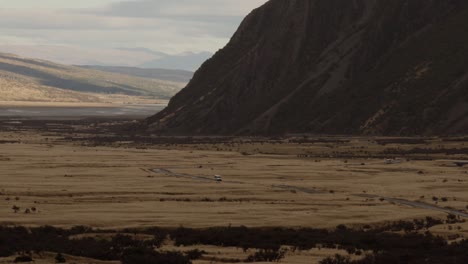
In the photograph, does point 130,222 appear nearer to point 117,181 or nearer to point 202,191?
point 202,191

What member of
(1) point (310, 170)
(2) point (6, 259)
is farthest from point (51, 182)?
(2) point (6, 259)

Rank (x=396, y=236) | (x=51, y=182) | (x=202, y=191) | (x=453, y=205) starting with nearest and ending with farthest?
1. (x=396, y=236)
2. (x=453, y=205)
3. (x=202, y=191)
4. (x=51, y=182)

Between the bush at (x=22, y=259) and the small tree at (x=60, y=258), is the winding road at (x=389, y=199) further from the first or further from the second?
the bush at (x=22, y=259)

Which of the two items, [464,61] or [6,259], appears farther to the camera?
[464,61]

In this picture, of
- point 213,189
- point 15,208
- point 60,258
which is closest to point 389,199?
point 213,189

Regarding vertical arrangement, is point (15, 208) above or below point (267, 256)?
below

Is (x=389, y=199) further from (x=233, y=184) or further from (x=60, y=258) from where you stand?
(x=60, y=258)

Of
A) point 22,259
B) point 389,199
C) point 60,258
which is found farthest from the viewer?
point 389,199

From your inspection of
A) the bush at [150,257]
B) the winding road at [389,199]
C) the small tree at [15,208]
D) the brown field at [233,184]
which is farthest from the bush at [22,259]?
the winding road at [389,199]

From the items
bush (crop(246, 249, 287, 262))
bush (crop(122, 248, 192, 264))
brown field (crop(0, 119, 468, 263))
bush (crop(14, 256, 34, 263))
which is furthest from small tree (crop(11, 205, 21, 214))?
bush (crop(246, 249, 287, 262))
